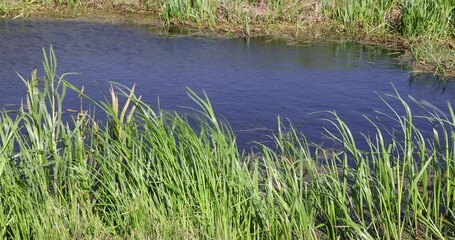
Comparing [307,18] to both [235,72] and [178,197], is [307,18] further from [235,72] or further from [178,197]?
[178,197]

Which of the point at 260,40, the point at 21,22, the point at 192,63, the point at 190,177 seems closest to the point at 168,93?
the point at 192,63

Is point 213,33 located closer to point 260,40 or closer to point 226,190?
point 260,40

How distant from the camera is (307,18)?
844cm

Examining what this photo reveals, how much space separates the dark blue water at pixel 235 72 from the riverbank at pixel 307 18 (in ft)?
1.00

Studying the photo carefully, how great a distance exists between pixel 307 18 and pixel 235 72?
208 centimetres

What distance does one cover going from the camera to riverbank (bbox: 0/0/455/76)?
24.9 feet

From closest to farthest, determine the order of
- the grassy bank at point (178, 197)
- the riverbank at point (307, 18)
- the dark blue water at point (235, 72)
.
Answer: the grassy bank at point (178, 197)
the dark blue water at point (235, 72)
the riverbank at point (307, 18)

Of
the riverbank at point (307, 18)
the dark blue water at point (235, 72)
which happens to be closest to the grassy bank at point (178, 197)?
the dark blue water at point (235, 72)

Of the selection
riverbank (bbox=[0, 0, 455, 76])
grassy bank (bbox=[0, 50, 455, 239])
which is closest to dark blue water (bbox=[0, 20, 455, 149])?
riverbank (bbox=[0, 0, 455, 76])

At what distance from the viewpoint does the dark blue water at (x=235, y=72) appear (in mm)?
5641

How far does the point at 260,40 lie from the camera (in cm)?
807

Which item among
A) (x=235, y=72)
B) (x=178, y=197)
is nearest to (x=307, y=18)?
(x=235, y=72)

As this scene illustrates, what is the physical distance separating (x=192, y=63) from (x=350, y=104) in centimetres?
185

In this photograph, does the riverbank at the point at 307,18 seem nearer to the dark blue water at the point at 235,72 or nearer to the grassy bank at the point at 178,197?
the dark blue water at the point at 235,72
